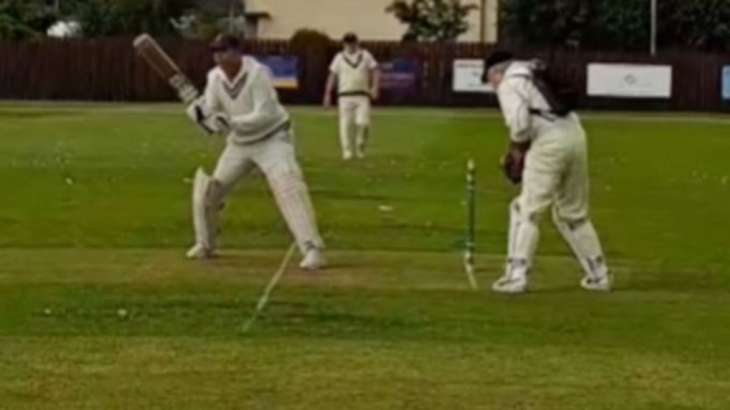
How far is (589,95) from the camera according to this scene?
71.0 meters

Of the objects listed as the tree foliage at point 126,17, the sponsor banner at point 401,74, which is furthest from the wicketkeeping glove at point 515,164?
the tree foliage at point 126,17

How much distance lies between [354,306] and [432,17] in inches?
2711

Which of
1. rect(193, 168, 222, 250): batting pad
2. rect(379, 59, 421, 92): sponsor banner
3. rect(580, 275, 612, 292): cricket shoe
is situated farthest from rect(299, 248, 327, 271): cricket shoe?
rect(379, 59, 421, 92): sponsor banner

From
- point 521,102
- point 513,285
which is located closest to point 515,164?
point 521,102

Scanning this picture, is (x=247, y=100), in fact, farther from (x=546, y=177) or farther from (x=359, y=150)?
(x=359, y=150)

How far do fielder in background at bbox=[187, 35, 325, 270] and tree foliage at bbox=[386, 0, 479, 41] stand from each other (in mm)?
64375

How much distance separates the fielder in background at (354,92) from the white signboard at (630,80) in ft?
122

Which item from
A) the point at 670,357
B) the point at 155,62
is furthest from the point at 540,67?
the point at 155,62

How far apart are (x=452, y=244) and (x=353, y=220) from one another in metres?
2.78

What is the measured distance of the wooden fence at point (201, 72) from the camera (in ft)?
232

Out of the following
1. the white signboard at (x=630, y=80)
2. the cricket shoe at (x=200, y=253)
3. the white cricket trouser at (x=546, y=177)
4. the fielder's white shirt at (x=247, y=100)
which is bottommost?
the white signboard at (x=630, y=80)

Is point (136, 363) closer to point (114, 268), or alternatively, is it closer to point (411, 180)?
point (114, 268)

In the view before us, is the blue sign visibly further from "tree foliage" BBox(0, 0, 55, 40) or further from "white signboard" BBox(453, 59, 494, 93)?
"tree foliage" BBox(0, 0, 55, 40)

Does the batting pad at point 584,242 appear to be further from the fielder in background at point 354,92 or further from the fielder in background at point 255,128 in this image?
the fielder in background at point 354,92
